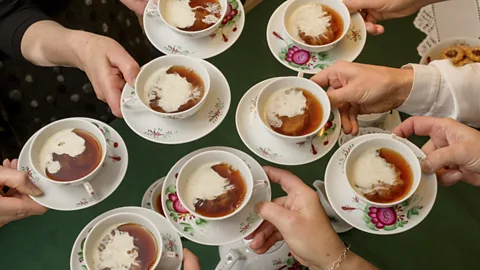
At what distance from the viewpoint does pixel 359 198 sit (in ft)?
3.90

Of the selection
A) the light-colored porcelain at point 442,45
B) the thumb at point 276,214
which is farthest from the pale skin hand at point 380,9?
the thumb at point 276,214

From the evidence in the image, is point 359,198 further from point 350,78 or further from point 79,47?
point 79,47

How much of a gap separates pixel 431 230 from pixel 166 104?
0.85 metres

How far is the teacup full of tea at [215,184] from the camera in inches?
46.2

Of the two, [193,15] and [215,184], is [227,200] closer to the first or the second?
[215,184]

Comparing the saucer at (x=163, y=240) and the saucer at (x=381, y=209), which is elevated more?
the saucer at (x=163, y=240)

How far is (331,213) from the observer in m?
1.29

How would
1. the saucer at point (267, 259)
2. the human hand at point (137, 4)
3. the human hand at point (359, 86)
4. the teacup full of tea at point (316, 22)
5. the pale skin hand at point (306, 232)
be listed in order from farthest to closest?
the human hand at point (137, 4) → the teacup full of tea at point (316, 22) → the human hand at point (359, 86) → the saucer at point (267, 259) → the pale skin hand at point (306, 232)

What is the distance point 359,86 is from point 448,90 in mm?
266

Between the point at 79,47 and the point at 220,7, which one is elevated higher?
the point at 79,47

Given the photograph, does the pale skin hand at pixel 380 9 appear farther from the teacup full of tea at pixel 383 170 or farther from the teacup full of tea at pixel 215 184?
the teacup full of tea at pixel 215 184

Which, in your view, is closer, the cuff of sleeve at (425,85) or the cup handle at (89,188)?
the cup handle at (89,188)

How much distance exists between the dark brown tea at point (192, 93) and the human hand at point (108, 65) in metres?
0.09

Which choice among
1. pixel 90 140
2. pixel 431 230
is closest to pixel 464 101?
pixel 431 230
